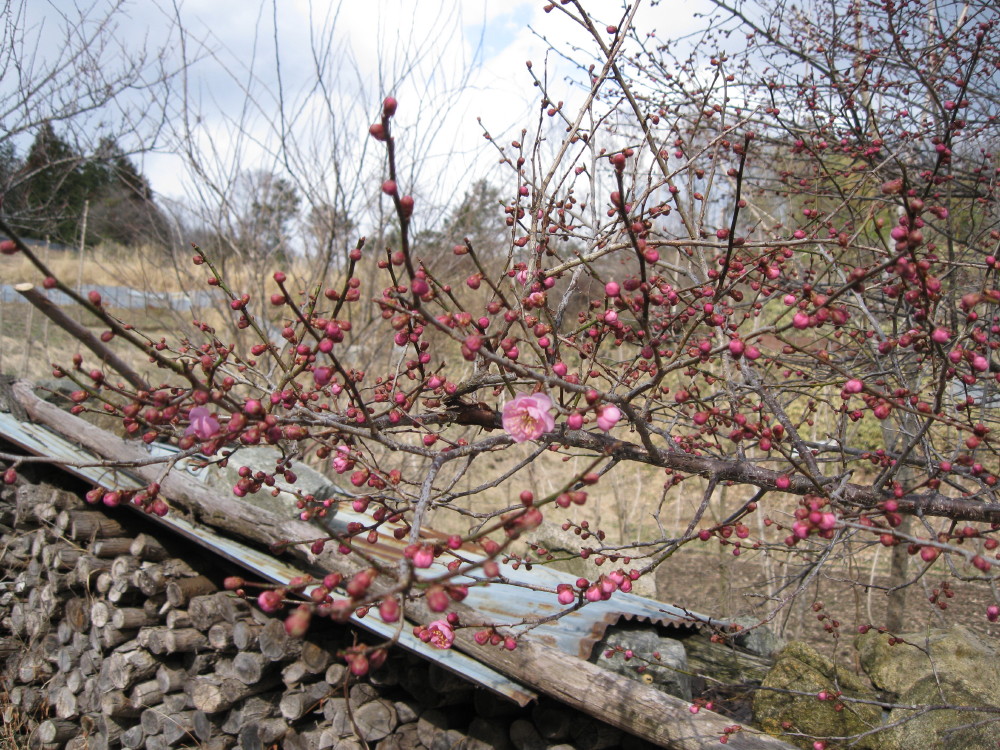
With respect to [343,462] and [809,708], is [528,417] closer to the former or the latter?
[343,462]

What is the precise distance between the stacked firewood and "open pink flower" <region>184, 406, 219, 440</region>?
1.91 metres

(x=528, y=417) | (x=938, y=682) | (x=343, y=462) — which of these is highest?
(x=528, y=417)

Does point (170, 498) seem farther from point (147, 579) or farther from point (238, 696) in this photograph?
point (238, 696)

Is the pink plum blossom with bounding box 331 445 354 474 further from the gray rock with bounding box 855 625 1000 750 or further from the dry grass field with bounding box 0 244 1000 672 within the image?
the gray rock with bounding box 855 625 1000 750

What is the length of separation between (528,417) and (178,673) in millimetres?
3122

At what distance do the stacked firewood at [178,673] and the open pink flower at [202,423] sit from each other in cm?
191

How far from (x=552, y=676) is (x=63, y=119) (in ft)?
25.4

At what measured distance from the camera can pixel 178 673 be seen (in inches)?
137

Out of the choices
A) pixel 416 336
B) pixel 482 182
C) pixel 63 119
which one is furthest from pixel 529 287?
pixel 63 119

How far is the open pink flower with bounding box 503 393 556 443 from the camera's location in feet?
4.06

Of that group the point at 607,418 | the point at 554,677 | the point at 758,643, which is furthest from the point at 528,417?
the point at 758,643

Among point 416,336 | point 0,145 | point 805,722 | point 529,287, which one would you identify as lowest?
point 805,722

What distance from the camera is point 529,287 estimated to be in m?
1.69

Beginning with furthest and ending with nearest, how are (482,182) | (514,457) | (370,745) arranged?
(514,457), (482,182), (370,745)
